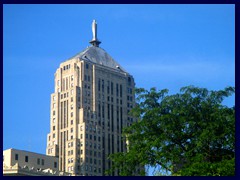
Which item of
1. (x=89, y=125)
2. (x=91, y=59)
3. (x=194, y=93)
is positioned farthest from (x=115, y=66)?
(x=194, y=93)

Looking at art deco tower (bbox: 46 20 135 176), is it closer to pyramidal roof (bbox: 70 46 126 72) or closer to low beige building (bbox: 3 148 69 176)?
pyramidal roof (bbox: 70 46 126 72)

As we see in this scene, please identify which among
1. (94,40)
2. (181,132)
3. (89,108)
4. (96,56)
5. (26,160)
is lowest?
(181,132)

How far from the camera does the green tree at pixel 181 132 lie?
94.0 ft

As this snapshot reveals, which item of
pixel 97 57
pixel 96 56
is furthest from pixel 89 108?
pixel 96 56

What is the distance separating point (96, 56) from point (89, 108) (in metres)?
11.5

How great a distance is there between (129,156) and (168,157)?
228 centimetres

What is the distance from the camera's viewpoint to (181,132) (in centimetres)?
2897

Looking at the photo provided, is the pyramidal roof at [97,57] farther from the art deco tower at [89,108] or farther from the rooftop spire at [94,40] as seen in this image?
the rooftop spire at [94,40]

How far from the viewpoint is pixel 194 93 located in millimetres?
30578

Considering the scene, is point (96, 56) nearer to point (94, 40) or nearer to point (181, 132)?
point (94, 40)

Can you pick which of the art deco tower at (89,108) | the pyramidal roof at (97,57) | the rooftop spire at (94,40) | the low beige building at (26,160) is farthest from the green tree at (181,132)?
the rooftop spire at (94,40)

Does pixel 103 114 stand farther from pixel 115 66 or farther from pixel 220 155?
pixel 220 155

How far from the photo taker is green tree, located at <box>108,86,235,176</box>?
94.0 ft

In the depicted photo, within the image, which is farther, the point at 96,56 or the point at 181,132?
the point at 96,56
